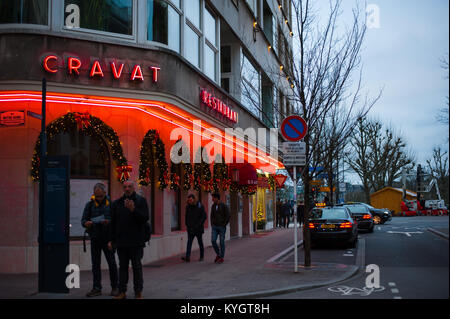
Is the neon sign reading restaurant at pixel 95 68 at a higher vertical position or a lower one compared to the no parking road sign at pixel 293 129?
higher

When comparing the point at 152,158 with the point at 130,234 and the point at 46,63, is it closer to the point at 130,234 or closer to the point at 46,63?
the point at 46,63

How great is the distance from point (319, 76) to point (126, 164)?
563cm

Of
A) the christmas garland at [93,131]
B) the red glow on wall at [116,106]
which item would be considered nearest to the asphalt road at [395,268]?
the red glow on wall at [116,106]

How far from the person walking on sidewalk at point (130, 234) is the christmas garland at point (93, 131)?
4753mm

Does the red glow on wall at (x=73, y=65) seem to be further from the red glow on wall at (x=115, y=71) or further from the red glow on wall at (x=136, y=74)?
the red glow on wall at (x=136, y=74)

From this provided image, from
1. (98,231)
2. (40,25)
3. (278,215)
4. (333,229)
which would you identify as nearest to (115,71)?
(40,25)

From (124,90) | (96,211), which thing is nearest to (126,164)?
(124,90)

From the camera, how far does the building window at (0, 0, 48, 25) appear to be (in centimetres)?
1236

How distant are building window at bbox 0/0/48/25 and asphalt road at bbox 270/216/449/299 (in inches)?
333

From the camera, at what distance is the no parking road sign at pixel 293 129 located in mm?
11992

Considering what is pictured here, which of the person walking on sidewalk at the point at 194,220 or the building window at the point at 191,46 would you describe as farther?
the building window at the point at 191,46

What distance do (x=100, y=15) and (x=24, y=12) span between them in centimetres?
175

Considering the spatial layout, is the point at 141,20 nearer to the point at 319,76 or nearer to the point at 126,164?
the point at 126,164

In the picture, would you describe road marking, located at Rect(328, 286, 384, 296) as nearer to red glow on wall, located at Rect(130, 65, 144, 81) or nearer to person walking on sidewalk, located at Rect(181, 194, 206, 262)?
person walking on sidewalk, located at Rect(181, 194, 206, 262)
